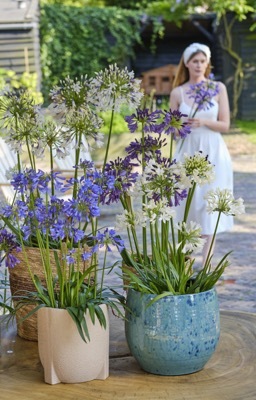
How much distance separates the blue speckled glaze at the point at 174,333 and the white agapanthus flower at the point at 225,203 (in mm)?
190

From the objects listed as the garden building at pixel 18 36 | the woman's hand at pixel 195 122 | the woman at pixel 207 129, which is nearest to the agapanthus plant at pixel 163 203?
the woman's hand at pixel 195 122

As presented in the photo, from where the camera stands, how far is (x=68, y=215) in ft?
6.05

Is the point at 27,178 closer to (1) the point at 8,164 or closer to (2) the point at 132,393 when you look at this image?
(2) the point at 132,393

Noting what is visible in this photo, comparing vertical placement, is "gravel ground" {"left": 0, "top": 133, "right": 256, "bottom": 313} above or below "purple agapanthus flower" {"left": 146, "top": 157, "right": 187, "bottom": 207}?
below

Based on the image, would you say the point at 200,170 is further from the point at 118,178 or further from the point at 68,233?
the point at 68,233

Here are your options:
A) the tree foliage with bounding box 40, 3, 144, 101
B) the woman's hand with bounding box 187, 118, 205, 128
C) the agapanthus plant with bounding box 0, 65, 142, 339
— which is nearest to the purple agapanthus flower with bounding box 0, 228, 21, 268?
the agapanthus plant with bounding box 0, 65, 142, 339

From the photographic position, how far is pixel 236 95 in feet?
65.3

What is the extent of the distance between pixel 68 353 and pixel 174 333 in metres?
0.24

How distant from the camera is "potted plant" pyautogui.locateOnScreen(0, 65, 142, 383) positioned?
74.0 inches

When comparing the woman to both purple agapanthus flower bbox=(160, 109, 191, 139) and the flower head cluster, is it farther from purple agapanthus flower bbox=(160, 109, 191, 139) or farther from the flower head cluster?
the flower head cluster

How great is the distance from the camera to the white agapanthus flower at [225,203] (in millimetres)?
→ 1897

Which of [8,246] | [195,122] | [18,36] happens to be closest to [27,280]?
[8,246]

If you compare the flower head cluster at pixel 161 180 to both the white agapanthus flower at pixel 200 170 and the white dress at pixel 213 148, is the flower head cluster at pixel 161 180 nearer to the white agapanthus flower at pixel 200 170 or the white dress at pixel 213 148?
the white agapanthus flower at pixel 200 170

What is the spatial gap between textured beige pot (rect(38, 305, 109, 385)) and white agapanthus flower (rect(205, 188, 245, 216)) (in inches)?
14.5
